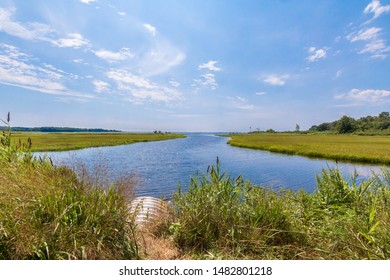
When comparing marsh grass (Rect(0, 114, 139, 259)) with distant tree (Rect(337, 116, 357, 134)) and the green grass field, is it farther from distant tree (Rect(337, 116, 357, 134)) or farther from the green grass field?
distant tree (Rect(337, 116, 357, 134))

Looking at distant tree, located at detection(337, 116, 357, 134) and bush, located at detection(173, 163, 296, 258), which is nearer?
bush, located at detection(173, 163, 296, 258)

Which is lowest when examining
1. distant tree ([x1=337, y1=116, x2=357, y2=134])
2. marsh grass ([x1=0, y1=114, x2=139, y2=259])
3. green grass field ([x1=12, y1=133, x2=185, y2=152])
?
green grass field ([x1=12, y1=133, x2=185, y2=152])

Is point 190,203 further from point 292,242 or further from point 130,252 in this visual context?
point 292,242

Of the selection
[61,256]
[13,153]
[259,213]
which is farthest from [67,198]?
[13,153]

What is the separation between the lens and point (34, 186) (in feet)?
12.2

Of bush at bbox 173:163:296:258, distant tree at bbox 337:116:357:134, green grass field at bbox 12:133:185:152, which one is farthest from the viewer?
distant tree at bbox 337:116:357:134

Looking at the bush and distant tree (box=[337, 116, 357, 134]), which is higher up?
distant tree (box=[337, 116, 357, 134])

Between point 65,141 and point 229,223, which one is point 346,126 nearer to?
point 65,141

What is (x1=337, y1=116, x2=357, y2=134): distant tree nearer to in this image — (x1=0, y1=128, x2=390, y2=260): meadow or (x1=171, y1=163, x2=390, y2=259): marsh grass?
(x1=171, y1=163, x2=390, y2=259): marsh grass

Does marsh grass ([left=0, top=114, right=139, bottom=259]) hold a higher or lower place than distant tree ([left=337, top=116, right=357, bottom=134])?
lower

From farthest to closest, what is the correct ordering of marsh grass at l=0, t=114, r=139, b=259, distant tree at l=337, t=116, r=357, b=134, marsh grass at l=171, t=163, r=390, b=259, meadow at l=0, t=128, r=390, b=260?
distant tree at l=337, t=116, r=357, b=134 → marsh grass at l=171, t=163, r=390, b=259 → meadow at l=0, t=128, r=390, b=260 → marsh grass at l=0, t=114, r=139, b=259

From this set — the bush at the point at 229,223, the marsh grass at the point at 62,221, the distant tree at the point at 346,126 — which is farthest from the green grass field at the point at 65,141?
the distant tree at the point at 346,126

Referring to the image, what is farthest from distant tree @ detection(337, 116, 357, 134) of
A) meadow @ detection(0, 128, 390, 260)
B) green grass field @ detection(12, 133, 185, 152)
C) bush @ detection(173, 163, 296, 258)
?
bush @ detection(173, 163, 296, 258)

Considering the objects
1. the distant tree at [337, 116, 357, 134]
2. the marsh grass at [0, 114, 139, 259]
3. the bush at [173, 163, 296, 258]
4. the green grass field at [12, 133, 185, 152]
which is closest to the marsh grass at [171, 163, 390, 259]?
the bush at [173, 163, 296, 258]
